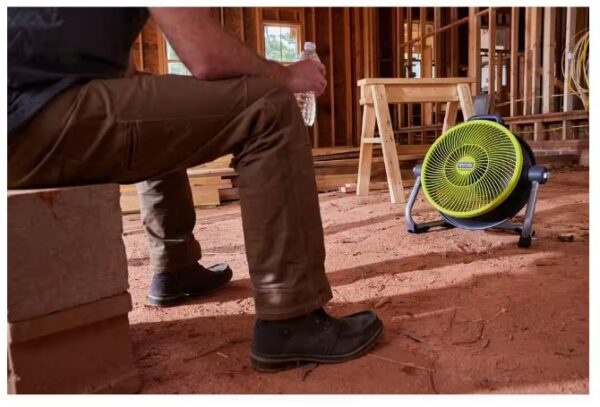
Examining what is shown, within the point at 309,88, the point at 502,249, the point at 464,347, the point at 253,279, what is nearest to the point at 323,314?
the point at 253,279

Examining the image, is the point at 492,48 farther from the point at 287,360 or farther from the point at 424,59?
the point at 287,360

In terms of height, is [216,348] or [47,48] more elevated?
[47,48]

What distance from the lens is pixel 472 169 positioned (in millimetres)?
2326

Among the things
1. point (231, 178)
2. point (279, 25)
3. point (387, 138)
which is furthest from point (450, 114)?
point (279, 25)

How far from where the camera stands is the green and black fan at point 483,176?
2.22 metres

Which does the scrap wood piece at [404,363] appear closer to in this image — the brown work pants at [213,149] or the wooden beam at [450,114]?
the brown work pants at [213,149]

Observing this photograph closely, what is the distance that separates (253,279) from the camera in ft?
3.93

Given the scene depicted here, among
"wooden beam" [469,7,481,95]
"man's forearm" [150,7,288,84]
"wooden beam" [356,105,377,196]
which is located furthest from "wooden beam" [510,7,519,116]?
"man's forearm" [150,7,288,84]

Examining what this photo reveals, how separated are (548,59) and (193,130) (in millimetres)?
6704

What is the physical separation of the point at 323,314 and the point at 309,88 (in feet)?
1.97

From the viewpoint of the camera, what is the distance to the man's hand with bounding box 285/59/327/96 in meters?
1.29

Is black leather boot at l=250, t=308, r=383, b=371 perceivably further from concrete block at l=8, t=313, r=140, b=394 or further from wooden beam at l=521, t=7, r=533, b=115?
wooden beam at l=521, t=7, r=533, b=115

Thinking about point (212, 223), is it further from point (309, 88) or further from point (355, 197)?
point (309, 88)

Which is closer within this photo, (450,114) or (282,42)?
(450,114)
